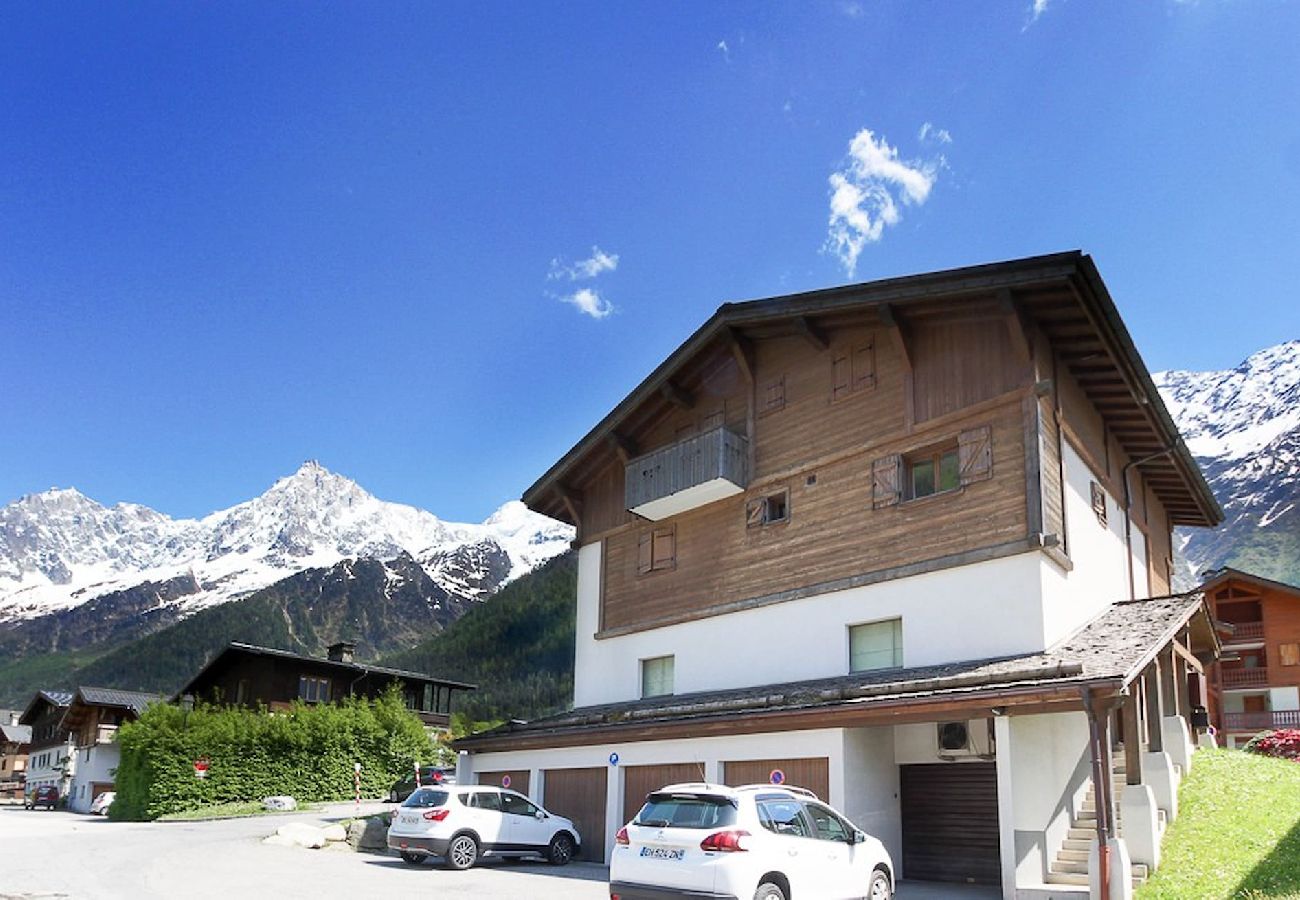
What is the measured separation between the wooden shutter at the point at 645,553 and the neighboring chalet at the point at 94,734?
3865 cm

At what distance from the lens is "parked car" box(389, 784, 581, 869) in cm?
2070

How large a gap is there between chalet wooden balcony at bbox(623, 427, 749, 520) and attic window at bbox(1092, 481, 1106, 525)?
7.50 m

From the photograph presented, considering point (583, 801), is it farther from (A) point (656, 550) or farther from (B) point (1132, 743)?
(B) point (1132, 743)

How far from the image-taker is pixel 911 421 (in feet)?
72.5

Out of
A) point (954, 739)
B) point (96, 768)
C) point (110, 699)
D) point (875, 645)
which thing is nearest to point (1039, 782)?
point (954, 739)

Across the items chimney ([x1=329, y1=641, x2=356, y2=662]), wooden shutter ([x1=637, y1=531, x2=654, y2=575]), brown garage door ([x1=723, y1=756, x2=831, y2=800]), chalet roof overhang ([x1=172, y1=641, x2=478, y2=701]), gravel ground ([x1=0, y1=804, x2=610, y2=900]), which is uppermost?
wooden shutter ([x1=637, y1=531, x2=654, y2=575])

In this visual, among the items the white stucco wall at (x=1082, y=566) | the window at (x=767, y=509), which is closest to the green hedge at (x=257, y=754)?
the window at (x=767, y=509)

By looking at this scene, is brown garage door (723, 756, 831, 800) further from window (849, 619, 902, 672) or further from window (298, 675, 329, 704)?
window (298, 675, 329, 704)

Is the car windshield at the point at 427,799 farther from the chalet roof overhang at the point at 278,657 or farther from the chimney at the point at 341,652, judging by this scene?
the chimney at the point at 341,652

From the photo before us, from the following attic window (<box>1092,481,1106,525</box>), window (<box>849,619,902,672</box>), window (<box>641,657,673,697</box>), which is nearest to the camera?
window (<box>849,619,902,672</box>)

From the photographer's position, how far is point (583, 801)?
79.6 ft

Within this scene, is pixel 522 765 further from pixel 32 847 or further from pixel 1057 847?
pixel 1057 847

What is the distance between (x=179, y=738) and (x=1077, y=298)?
34.0m

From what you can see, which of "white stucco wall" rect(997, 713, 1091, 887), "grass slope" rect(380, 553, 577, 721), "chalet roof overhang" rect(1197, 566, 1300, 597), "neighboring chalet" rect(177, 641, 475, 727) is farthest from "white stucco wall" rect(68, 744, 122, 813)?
"chalet roof overhang" rect(1197, 566, 1300, 597)
